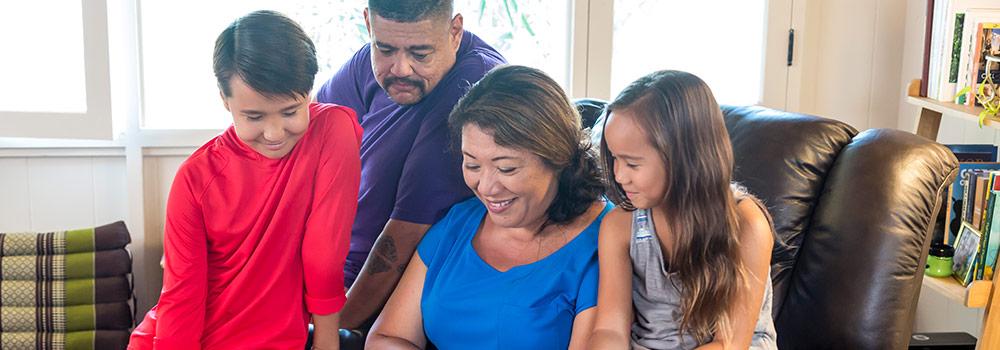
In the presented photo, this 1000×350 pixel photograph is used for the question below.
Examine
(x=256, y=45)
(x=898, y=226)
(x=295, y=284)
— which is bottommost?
(x=295, y=284)

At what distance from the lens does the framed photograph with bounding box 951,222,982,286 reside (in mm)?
2174

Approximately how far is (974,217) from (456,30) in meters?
1.23

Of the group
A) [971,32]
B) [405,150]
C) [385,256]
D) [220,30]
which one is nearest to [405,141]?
[405,150]

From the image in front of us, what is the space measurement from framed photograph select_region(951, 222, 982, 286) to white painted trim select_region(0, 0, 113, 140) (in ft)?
7.43

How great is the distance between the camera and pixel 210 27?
296 centimetres

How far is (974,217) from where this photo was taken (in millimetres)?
2193

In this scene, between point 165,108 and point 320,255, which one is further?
point 165,108

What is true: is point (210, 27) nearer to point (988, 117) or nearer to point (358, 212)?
point (358, 212)

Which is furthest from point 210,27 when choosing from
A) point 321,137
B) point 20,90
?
point 321,137

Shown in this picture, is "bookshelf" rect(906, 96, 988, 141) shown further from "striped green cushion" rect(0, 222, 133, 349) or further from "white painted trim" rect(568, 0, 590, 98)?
"striped green cushion" rect(0, 222, 133, 349)

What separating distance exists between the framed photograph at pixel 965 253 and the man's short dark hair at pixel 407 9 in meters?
1.29

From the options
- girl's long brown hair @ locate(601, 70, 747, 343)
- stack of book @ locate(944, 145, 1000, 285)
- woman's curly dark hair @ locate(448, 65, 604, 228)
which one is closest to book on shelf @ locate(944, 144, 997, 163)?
stack of book @ locate(944, 145, 1000, 285)

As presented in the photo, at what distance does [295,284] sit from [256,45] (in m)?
0.46

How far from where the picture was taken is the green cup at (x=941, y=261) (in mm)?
2293
